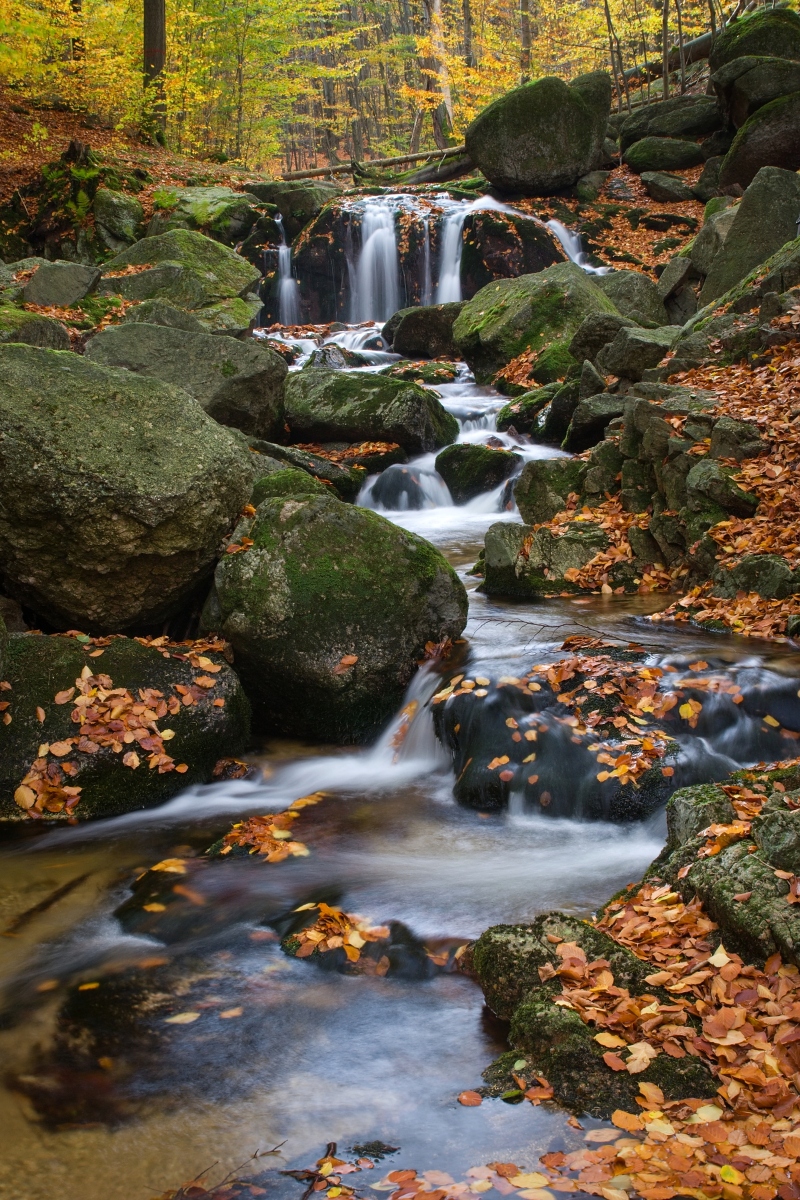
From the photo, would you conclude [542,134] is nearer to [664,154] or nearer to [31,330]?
[664,154]

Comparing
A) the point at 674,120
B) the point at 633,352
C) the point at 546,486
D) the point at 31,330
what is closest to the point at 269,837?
the point at 546,486

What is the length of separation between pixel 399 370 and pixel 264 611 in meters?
10.8

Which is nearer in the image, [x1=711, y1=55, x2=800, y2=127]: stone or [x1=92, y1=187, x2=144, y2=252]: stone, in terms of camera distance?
[x1=711, y1=55, x2=800, y2=127]: stone

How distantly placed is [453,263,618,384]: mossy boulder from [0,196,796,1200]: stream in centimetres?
823

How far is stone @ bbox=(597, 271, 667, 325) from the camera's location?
1534 centimetres

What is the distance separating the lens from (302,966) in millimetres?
3836

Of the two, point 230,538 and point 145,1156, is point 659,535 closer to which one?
point 230,538

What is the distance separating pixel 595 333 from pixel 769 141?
8.04 m

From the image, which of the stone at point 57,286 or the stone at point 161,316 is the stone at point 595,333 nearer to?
the stone at point 161,316

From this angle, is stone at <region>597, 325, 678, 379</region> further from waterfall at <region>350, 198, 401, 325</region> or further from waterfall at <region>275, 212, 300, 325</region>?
waterfall at <region>275, 212, 300, 325</region>

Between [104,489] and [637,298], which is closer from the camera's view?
[104,489]

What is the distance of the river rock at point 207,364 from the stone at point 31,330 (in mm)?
1063

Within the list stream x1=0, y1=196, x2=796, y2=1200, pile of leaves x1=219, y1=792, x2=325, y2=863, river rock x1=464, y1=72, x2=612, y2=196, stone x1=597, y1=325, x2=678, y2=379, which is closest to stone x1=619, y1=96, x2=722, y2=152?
river rock x1=464, y1=72, x2=612, y2=196

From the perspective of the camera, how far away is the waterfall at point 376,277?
20328 mm
